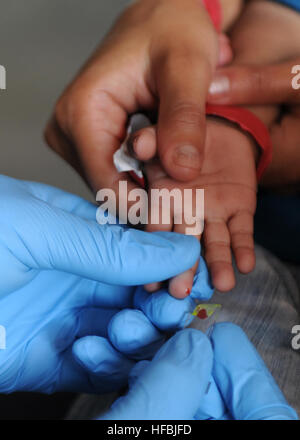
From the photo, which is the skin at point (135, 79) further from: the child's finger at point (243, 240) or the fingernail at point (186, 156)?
the child's finger at point (243, 240)

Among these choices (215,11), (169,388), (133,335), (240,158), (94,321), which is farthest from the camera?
(215,11)

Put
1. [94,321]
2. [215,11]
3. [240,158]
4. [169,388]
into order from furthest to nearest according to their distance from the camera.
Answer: [215,11] < [240,158] < [94,321] < [169,388]

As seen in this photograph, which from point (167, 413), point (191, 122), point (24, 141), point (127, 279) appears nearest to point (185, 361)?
point (167, 413)

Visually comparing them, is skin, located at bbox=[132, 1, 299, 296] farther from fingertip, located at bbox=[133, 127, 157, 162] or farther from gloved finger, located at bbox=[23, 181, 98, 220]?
gloved finger, located at bbox=[23, 181, 98, 220]

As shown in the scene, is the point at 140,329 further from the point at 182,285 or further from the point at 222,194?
the point at 222,194

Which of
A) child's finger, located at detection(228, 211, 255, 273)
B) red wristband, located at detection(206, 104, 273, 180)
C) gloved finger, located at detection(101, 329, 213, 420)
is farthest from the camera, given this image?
red wristband, located at detection(206, 104, 273, 180)

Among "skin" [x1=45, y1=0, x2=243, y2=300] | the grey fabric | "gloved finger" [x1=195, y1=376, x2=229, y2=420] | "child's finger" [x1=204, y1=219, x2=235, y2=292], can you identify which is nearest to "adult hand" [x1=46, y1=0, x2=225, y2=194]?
"skin" [x1=45, y1=0, x2=243, y2=300]

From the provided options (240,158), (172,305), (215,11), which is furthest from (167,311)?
(215,11)
